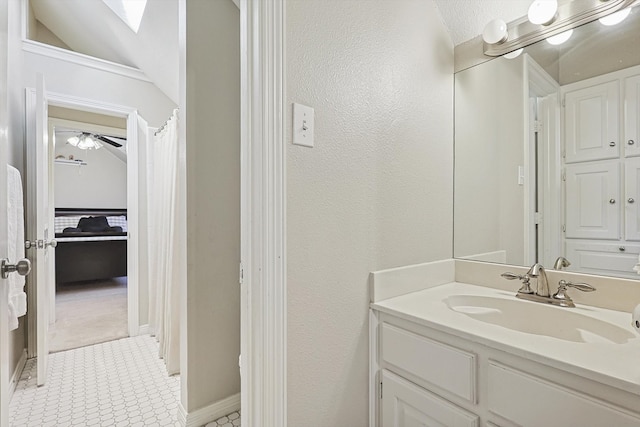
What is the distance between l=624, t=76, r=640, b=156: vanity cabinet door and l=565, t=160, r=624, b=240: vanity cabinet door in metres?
0.06

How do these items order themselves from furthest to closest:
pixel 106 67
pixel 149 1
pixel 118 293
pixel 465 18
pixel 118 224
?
pixel 118 224
pixel 118 293
pixel 106 67
pixel 149 1
pixel 465 18

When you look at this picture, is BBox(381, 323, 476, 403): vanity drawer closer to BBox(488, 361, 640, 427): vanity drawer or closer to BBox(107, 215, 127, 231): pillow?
BBox(488, 361, 640, 427): vanity drawer

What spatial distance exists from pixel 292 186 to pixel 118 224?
21.8 ft

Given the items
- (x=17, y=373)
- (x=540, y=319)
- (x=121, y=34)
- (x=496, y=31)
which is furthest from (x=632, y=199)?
(x=121, y=34)

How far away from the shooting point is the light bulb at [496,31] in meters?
1.36

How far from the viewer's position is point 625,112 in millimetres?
1080

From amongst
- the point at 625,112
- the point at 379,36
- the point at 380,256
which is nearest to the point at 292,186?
the point at 380,256

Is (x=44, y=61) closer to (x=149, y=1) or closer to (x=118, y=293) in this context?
(x=149, y=1)

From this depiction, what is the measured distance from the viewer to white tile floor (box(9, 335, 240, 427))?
1604 mm

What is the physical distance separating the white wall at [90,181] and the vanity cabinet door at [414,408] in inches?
276

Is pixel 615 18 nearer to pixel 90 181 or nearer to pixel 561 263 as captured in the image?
pixel 561 263

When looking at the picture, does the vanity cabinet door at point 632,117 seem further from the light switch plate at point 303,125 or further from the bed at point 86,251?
the bed at point 86,251

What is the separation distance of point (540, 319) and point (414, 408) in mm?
562

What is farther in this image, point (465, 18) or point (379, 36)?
point (465, 18)
